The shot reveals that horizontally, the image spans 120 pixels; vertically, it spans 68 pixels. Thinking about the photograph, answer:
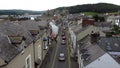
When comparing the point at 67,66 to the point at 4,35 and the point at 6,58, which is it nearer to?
the point at 4,35

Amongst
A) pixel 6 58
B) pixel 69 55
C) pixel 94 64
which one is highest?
pixel 6 58

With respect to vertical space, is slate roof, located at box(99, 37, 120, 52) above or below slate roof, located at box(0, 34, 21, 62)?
below

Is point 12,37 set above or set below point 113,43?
above

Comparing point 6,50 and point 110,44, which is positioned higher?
point 6,50

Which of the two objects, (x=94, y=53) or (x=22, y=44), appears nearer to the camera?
(x=22, y=44)

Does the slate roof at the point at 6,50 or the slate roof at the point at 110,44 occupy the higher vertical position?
the slate roof at the point at 6,50

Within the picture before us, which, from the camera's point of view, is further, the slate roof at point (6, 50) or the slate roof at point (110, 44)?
the slate roof at point (110, 44)

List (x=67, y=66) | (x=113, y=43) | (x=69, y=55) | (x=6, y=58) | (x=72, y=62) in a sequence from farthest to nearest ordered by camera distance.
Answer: (x=69, y=55)
(x=72, y=62)
(x=67, y=66)
(x=113, y=43)
(x=6, y=58)

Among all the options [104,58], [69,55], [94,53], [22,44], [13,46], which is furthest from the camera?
[69,55]

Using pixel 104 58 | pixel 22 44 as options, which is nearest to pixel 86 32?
pixel 104 58

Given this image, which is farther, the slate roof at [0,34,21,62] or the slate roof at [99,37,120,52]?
the slate roof at [99,37,120,52]

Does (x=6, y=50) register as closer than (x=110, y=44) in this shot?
Yes
